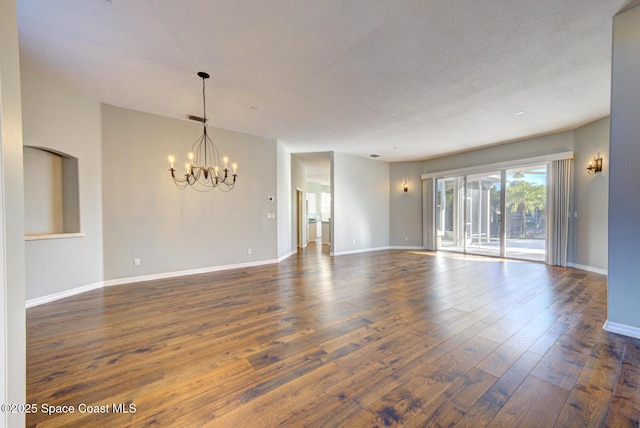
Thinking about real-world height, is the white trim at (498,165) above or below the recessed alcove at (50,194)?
above

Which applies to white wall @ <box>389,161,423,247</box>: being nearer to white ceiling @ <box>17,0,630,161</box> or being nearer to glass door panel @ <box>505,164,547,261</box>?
glass door panel @ <box>505,164,547,261</box>

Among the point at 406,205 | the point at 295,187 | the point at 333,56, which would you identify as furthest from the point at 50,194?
the point at 406,205

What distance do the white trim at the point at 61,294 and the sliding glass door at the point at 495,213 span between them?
833 centimetres

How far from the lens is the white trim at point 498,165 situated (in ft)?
17.4

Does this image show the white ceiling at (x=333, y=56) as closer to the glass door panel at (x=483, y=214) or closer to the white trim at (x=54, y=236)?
the white trim at (x=54, y=236)

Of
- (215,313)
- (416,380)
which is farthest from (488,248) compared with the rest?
(215,313)


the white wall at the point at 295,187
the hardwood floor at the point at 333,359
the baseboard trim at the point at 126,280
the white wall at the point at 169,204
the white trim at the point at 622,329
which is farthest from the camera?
the white wall at the point at 295,187

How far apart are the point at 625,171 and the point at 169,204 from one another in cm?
607

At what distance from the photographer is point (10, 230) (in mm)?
1072

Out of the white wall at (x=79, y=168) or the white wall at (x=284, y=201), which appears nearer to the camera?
the white wall at (x=79, y=168)

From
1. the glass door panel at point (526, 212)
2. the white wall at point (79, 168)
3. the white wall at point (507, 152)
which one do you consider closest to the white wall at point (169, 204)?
the white wall at point (79, 168)

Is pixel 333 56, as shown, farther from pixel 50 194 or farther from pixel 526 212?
pixel 526 212

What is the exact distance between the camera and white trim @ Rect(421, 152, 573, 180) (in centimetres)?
530

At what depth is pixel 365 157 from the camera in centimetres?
779
